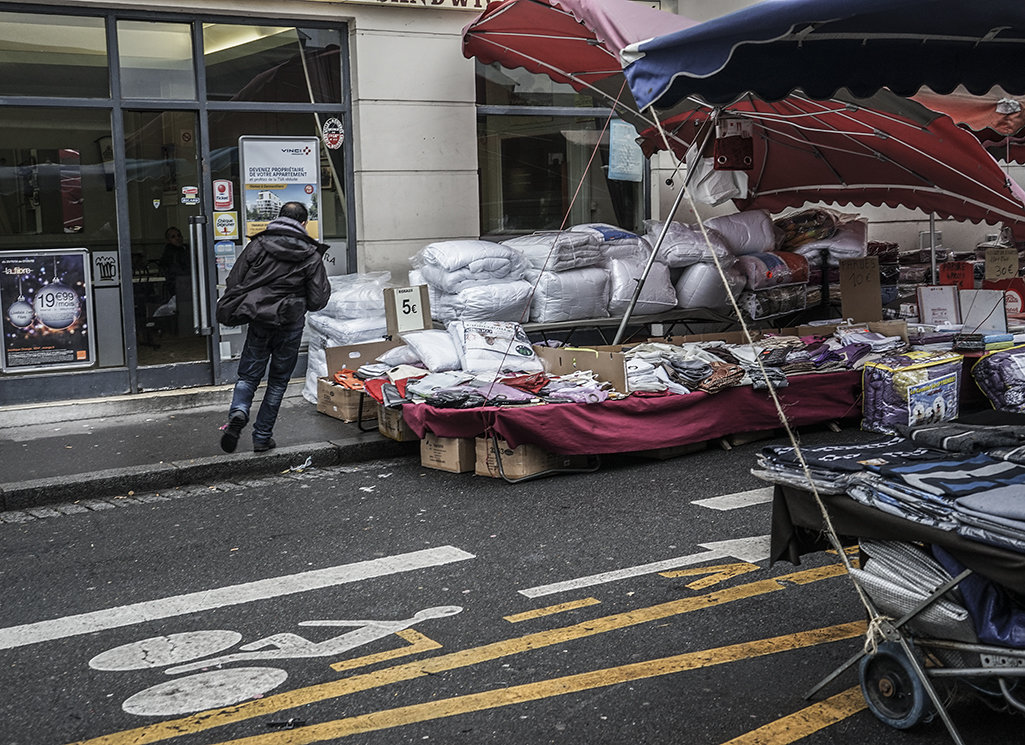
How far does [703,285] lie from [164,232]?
5216mm

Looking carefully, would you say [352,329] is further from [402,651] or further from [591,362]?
[402,651]

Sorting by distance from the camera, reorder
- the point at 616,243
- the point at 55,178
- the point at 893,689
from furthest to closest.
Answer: the point at 616,243
the point at 55,178
the point at 893,689

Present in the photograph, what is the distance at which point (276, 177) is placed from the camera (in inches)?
431

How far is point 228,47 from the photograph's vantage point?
10672 millimetres

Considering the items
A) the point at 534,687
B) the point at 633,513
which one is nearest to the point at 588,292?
the point at 633,513

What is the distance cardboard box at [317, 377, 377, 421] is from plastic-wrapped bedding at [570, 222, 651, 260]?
2.87m

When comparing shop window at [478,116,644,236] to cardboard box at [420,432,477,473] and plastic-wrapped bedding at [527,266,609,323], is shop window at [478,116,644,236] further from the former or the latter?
cardboard box at [420,432,477,473]

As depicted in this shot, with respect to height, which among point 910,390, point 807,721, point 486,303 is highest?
point 486,303

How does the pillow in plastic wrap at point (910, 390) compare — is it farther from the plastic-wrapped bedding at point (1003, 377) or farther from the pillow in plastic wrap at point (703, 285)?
the pillow in plastic wrap at point (703, 285)

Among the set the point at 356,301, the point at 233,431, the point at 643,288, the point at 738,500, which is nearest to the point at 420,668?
the point at 738,500

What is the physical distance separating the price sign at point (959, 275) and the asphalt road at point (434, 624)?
17.3ft

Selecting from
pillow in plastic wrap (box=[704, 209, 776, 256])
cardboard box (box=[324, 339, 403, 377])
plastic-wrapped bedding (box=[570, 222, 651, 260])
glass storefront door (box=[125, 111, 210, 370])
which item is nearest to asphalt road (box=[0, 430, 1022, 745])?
cardboard box (box=[324, 339, 403, 377])

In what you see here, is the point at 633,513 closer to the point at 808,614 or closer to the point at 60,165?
the point at 808,614

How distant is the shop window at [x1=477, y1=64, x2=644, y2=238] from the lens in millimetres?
12141
